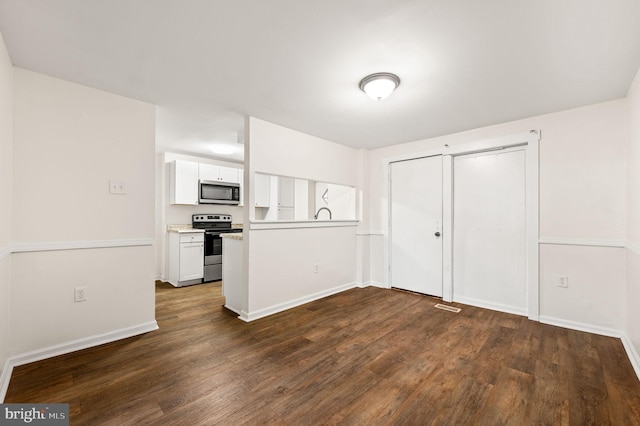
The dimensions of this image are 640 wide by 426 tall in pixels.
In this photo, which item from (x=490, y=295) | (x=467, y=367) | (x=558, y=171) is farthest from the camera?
(x=490, y=295)

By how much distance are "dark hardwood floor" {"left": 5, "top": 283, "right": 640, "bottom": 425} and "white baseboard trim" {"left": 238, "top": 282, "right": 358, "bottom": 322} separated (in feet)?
0.37

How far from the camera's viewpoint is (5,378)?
73.7 inches

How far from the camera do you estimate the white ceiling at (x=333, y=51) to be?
1538mm

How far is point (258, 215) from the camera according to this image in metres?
5.93

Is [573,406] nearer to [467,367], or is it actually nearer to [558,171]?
[467,367]

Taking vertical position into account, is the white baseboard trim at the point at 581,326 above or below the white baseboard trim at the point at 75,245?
below

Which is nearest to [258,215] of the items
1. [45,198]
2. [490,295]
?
[45,198]

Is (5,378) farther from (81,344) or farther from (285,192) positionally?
(285,192)

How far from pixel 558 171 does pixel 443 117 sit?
133cm

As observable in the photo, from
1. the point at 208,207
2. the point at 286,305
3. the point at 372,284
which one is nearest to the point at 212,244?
the point at 208,207

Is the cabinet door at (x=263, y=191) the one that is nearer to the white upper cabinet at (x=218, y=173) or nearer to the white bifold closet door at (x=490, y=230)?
the white upper cabinet at (x=218, y=173)

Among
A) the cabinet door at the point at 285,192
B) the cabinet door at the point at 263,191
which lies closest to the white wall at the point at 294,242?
the cabinet door at the point at 285,192

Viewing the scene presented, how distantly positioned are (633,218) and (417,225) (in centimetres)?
215

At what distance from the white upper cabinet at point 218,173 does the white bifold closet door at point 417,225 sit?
3007mm
